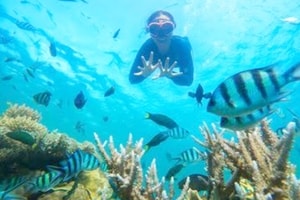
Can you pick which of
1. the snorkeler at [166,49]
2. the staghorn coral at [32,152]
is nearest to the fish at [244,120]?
the staghorn coral at [32,152]

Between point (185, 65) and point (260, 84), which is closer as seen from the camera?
point (260, 84)

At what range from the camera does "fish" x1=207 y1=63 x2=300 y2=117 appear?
2256 mm

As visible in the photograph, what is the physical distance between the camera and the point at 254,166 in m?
2.81

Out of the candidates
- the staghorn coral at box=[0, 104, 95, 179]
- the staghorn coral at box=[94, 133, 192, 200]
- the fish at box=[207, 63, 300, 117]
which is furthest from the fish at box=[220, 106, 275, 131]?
the staghorn coral at box=[0, 104, 95, 179]

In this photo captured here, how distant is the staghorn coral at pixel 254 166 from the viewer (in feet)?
9.09

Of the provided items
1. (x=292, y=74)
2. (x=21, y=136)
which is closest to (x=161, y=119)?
(x=21, y=136)

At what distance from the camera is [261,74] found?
2.27 m

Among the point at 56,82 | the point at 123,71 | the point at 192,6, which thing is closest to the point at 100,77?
the point at 123,71

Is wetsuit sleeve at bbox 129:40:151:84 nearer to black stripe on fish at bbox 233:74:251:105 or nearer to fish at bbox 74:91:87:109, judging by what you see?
fish at bbox 74:91:87:109

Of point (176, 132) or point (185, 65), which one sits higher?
point (185, 65)

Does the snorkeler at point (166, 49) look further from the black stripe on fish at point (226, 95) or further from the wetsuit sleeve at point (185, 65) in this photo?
the black stripe on fish at point (226, 95)

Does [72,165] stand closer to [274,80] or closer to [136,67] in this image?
[274,80]

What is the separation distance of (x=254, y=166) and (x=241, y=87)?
86cm

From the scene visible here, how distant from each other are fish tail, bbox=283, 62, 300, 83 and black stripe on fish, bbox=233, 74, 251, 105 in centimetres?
27
